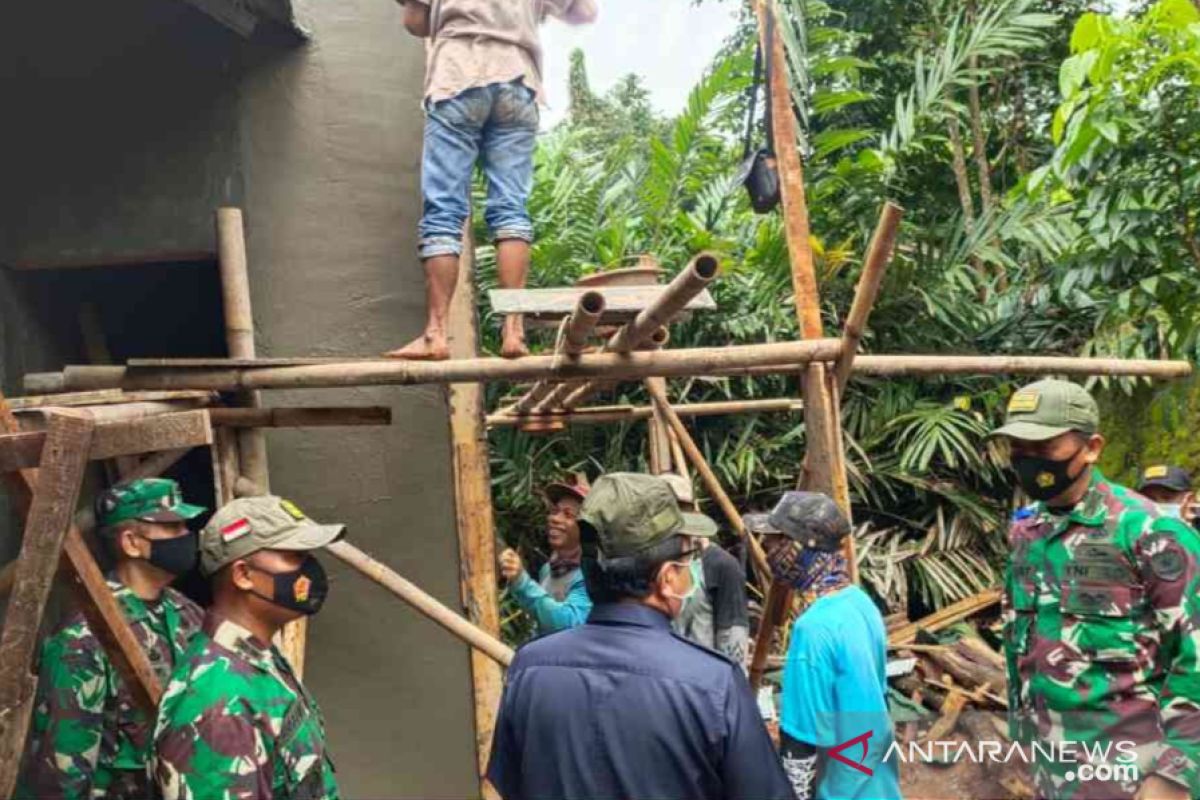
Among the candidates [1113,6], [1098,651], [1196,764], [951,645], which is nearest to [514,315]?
[1098,651]

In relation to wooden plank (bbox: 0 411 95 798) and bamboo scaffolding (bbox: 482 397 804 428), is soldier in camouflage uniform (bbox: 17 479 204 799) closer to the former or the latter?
wooden plank (bbox: 0 411 95 798)

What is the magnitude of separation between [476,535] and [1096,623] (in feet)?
8.52

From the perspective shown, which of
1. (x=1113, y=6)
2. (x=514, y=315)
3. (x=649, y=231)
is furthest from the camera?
(x=1113, y=6)

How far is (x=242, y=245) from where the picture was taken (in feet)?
13.2

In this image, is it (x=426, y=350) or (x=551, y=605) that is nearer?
(x=426, y=350)

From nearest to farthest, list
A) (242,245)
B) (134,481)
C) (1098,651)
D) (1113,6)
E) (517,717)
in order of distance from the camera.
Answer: (517,717) < (1098,651) < (134,481) < (242,245) < (1113,6)

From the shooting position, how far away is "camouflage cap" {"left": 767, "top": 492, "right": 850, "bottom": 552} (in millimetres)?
2809

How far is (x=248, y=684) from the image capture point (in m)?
2.26

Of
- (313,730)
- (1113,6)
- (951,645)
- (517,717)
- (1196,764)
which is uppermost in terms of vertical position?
(1113,6)

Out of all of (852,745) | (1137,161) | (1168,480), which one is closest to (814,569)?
(852,745)

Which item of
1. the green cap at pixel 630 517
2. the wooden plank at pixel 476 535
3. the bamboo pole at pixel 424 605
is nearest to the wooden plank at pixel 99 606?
the bamboo pole at pixel 424 605

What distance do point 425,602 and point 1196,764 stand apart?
2.47 m

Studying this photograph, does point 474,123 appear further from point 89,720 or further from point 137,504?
point 89,720

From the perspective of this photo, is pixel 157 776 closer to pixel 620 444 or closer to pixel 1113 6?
pixel 620 444
